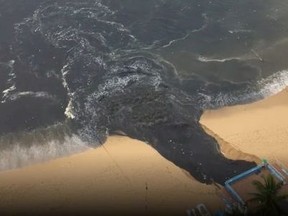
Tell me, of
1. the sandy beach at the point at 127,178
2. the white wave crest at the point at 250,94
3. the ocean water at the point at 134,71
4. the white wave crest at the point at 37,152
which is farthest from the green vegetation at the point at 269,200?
the white wave crest at the point at 37,152

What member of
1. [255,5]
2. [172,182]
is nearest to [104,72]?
[172,182]

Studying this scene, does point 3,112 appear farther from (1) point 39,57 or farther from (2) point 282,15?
(2) point 282,15

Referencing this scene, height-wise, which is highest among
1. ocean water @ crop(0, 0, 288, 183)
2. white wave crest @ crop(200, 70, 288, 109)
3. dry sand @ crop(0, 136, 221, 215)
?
ocean water @ crop(0, 0, 288, 183)

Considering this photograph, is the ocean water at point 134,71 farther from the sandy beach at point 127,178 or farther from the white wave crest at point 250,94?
the sandy beach at point 127,178

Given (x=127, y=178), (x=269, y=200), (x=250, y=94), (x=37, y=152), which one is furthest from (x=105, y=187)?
(x=250, y=94)

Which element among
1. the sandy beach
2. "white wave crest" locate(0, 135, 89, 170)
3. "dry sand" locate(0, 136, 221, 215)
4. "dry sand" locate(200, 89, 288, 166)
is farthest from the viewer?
"white wave crest" locate(0, 135, 89, 170)

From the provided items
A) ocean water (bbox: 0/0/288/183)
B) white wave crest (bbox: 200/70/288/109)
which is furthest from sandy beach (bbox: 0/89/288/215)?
white wave crest (bbox: 200/70/288/109)

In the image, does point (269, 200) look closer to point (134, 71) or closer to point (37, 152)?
point (37, 152)

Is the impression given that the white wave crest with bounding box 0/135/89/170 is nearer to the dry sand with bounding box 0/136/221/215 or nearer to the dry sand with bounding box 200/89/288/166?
the dry sand with bounding box 0/136/221/215
